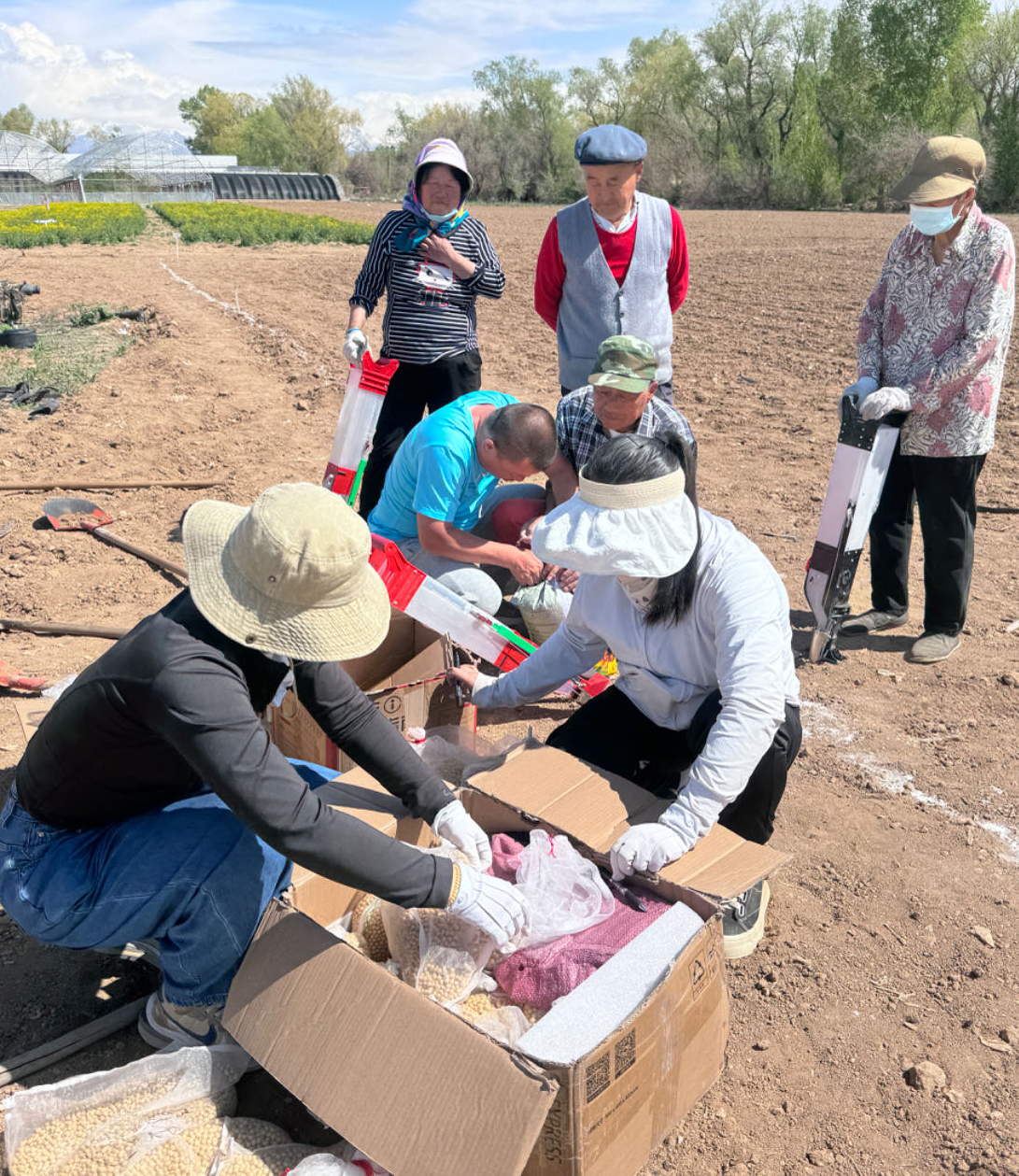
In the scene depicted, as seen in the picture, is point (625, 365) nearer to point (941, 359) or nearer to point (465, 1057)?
point (941, 359)

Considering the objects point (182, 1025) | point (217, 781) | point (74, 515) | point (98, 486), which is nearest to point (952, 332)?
point (217, 781)

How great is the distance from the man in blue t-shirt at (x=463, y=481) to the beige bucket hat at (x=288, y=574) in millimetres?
1671

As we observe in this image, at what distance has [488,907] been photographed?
1.98m

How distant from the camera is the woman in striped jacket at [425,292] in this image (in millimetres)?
4566

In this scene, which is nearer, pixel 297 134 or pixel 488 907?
pixel 488 907

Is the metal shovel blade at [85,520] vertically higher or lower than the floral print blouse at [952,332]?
lower

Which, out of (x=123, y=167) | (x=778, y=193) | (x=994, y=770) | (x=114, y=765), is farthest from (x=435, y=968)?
(x=123, y=167)

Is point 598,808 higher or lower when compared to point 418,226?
lower

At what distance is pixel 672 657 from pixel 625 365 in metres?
1.38

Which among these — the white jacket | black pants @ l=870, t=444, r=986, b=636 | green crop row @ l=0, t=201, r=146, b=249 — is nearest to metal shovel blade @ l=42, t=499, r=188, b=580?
the white jacket

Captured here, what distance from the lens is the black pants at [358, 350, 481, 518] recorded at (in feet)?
15.3

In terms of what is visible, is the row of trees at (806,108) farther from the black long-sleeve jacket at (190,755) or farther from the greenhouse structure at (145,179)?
the black long-sleeve jacket at (190,755)

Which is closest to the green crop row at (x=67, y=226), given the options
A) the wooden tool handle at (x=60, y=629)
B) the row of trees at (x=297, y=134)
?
the wooden tool handle at (x=60, y=629)

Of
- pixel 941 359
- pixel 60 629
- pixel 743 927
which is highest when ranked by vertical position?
pixel 941 359
